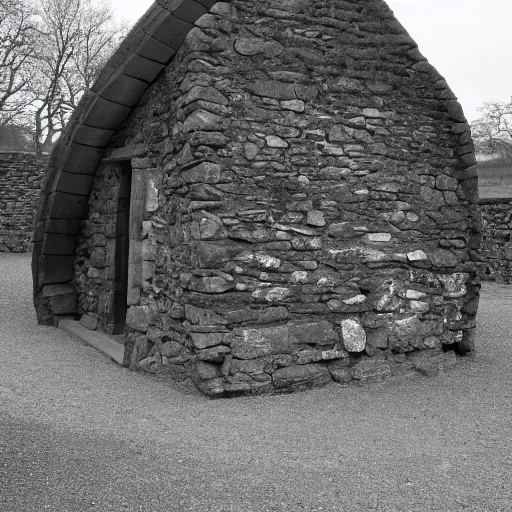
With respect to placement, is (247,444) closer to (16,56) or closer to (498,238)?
(498,238)

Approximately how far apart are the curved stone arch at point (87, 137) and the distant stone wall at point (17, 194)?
9233mm

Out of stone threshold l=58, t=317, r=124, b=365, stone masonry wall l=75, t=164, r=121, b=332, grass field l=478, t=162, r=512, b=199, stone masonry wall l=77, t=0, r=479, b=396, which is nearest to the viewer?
stone masonry wall l=77, t=0, r=479, b=396

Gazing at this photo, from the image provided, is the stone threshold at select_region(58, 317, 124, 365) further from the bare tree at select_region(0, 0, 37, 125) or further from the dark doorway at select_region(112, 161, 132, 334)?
the bare tree at select_region(0, 0, 37, 125)

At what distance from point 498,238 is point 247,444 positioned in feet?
34.7

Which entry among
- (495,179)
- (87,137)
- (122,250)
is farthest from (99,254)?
(495,179)

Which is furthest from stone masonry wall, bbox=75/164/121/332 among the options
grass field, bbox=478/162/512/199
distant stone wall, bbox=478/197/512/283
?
grass field, bbox=478/162/512/199

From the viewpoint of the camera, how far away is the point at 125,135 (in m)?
6.37

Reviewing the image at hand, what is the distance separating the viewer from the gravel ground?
3.10 metres

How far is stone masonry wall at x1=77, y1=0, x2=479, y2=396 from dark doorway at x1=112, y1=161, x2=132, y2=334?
40.0 inches

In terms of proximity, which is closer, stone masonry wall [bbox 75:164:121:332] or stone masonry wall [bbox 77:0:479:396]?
→ stone masonry wall [bbox 77:0:479:396]

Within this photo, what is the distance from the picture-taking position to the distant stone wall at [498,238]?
42.1 feet

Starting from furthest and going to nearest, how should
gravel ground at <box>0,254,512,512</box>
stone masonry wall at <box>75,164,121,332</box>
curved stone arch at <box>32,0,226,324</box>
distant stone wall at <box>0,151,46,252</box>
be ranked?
distant stone wall at <box>0,151,46,252</box>
stone masonry wall at <box>75,164,121,332</box>
curved stone arch at <box>32,0,226,324</box>
gravel ground at <box>0,254,512,512</box>

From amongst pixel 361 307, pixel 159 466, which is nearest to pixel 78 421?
pixel 159 466

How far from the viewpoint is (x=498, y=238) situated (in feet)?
42.5
